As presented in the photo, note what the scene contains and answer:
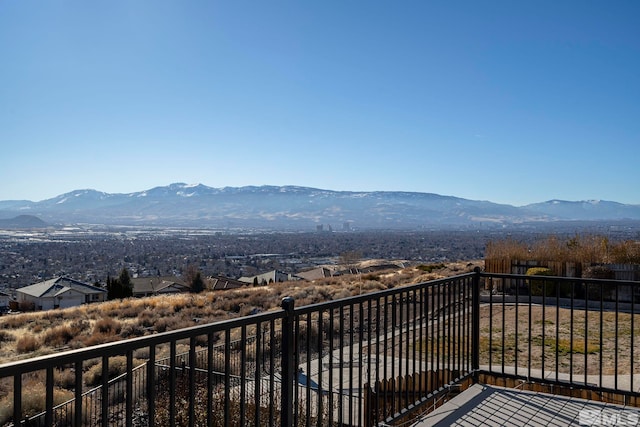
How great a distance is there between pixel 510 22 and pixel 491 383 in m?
9.99

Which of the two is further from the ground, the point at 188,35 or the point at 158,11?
the point at 188,35

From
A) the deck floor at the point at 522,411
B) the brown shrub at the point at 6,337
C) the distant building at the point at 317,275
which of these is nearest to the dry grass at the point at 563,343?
the deck floor at the point at 522,411

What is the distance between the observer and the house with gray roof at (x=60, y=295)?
1136 inches

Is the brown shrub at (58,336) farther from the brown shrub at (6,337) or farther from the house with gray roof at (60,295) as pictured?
the house with gray roof at (60,295)

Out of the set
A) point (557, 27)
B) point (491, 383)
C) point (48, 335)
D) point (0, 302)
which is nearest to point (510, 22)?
point (557, 27)

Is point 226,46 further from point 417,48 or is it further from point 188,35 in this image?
point 417,48

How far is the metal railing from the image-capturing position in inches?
78.9

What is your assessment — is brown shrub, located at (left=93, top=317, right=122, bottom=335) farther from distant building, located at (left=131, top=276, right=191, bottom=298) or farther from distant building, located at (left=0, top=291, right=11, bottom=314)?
distant building, located at (left=0, top=291, right=11, bottom=314)

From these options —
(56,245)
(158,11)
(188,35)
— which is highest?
(188,35)

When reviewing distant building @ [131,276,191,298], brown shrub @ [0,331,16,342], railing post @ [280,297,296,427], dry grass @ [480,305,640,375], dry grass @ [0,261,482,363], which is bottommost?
distant building @ [131,276,191,298]

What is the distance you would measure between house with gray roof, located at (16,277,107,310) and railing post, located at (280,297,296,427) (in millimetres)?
29845

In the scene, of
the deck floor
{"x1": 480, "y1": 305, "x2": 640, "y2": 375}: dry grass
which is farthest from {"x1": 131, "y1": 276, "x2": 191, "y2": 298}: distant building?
the deck floor

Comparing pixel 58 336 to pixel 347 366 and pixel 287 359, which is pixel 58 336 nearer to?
pixel 347 366

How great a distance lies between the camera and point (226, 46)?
52.0 ft
